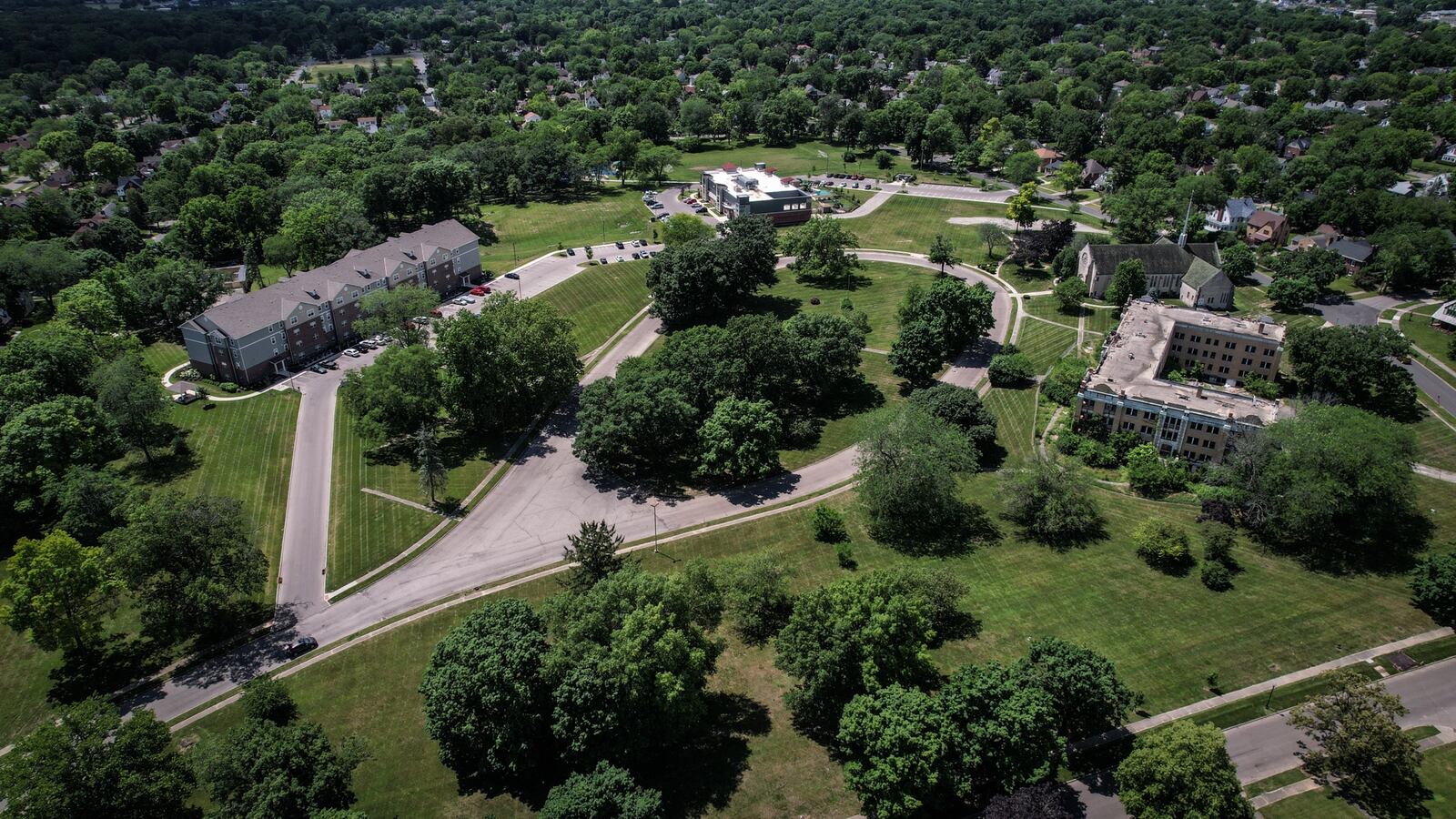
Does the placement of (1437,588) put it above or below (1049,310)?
below

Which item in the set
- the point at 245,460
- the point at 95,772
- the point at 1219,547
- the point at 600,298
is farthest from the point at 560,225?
the point at 95,772

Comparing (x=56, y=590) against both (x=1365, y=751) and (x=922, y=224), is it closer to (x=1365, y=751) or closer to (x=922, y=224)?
(x=1365, y=751)

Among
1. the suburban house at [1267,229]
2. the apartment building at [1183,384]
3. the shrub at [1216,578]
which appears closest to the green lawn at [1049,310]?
the apartment building at [1183,384]

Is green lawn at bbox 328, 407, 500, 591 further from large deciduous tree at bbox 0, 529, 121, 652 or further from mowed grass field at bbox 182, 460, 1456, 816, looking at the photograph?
large deciduous tree at bbox 0, 529, 121, 652

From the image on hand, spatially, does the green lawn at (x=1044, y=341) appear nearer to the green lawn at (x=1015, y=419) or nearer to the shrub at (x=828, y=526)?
the green lawn at (x=1015, y=419)

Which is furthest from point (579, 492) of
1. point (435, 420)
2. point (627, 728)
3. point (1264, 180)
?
point (1264, 180)

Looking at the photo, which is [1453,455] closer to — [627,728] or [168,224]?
[627,728]
